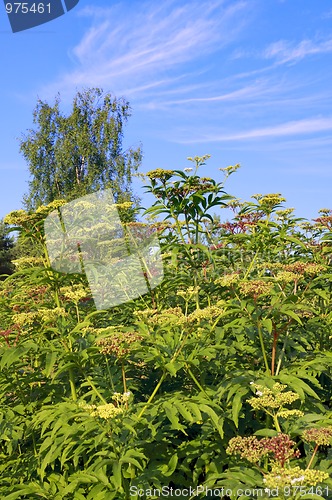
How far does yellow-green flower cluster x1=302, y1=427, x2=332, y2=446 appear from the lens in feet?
10.6

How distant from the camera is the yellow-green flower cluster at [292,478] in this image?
285 cm

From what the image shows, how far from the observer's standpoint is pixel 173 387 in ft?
15.8

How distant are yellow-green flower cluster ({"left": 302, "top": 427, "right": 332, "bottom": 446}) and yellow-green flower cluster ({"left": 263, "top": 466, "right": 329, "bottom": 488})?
29 centimetres

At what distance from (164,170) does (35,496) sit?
3.20 meters

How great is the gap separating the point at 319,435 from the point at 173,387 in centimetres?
174

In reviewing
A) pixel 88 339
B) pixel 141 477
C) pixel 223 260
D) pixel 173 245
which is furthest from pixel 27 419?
pixel 223 260

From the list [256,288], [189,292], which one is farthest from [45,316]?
[256,288]

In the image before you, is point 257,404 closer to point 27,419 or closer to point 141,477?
point 141,477

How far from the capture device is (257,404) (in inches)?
139

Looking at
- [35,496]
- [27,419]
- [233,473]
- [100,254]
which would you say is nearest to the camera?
[233,473]

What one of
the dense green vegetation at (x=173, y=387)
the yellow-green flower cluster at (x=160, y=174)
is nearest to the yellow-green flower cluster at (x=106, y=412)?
the dense green vegetation at (x=173, y=387)

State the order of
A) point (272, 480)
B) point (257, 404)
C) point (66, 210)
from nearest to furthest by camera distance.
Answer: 1. point (272, 480)
2. point (257, 404)
3. point (66, 210)

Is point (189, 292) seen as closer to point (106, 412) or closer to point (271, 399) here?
point (271, 399)

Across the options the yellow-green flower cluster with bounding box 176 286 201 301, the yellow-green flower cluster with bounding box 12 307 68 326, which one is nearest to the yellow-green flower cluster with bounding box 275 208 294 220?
the yellow-green flower cluster with bounding box 176 286 201 301
